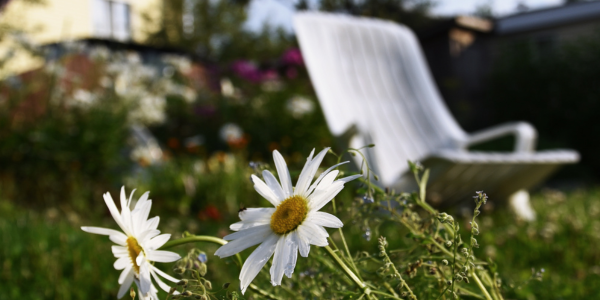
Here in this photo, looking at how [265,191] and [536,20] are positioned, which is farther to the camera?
[536,20]

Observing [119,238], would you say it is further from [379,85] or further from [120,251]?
[379,85]

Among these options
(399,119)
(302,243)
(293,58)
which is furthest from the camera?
(293,58)

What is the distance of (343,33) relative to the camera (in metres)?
3.67

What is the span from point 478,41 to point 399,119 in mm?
8110

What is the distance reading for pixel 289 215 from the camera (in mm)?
501

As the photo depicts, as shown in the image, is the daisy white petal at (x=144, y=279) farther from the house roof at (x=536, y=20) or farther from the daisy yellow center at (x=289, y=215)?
the house roof at (x=536, y=20)

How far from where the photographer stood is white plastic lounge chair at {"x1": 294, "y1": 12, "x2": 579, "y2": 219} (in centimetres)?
261

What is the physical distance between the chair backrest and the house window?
1197 centimetres

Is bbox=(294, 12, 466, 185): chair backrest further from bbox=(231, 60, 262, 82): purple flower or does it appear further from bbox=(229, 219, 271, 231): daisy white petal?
bbox=(229, 219, 271, 231): daisy white petal

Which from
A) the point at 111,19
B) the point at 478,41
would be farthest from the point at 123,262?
the point at 111,19

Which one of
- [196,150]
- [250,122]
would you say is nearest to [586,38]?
[250,122]

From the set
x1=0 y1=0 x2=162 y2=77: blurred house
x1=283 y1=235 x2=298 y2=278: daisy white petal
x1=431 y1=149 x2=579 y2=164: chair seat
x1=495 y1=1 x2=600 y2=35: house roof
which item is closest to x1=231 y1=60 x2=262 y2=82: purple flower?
x1=431 y1=149 x2=579 y2=164: chair seat

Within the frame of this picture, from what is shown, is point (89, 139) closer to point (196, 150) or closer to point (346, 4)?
point (196, 150)

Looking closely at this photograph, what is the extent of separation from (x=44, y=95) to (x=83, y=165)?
0.87m
